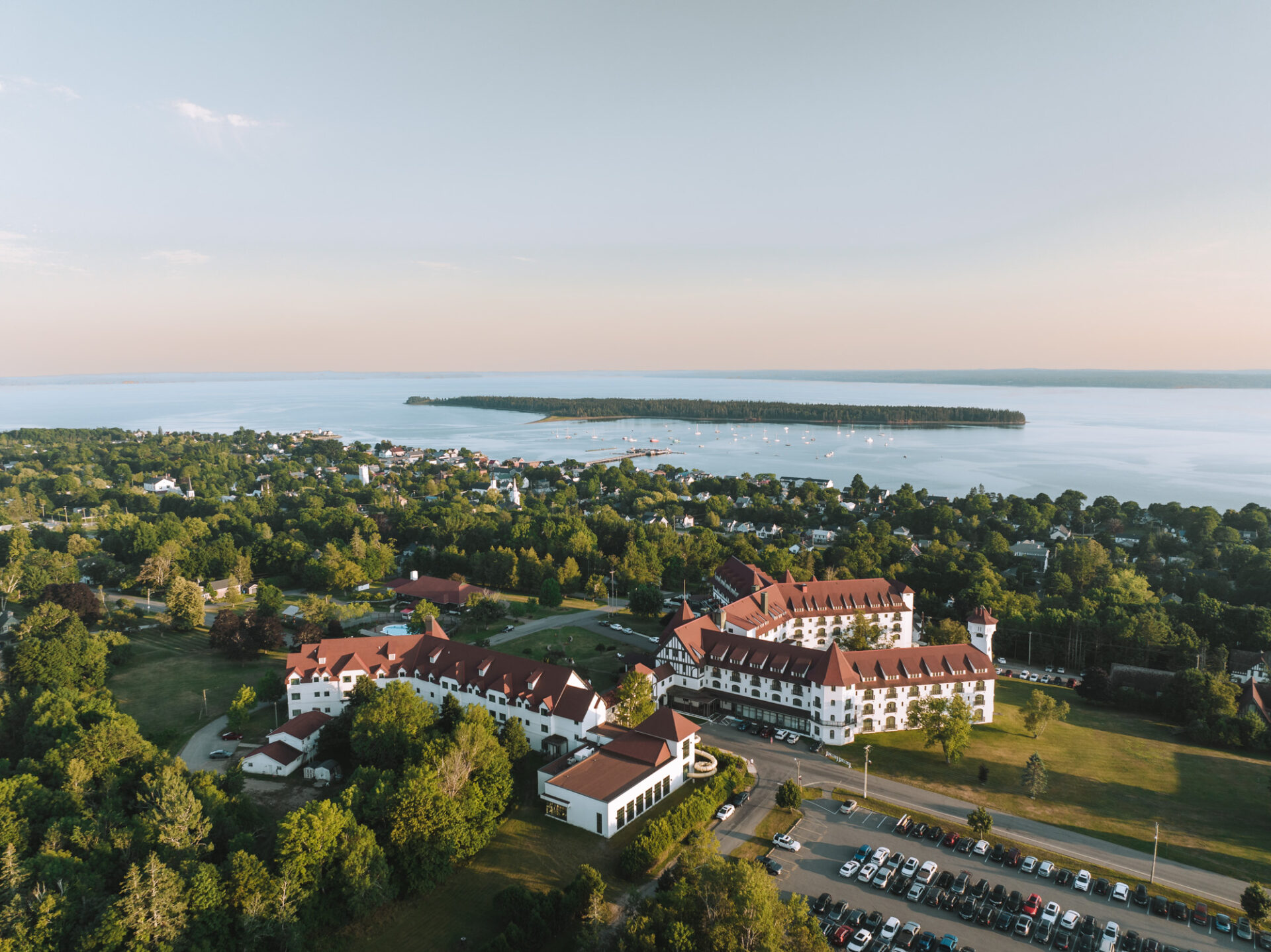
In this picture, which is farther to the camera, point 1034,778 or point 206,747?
point 206,747

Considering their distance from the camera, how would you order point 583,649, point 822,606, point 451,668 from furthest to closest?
point 822,606
point 583,649
point 451,668

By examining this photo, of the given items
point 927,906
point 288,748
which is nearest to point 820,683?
point 927,906

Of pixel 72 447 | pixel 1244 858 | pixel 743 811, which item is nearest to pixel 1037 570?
pixel 1244 858

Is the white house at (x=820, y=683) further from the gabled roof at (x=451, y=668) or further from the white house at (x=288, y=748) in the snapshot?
the white house at (x=288, y=748)

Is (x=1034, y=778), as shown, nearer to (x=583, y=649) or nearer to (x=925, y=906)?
(x=925, y=906)

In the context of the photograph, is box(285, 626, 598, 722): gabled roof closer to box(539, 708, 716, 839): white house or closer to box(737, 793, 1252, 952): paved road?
box(539, 708, 716, 839): white house

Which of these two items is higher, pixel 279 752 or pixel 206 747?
pixel 279 752
